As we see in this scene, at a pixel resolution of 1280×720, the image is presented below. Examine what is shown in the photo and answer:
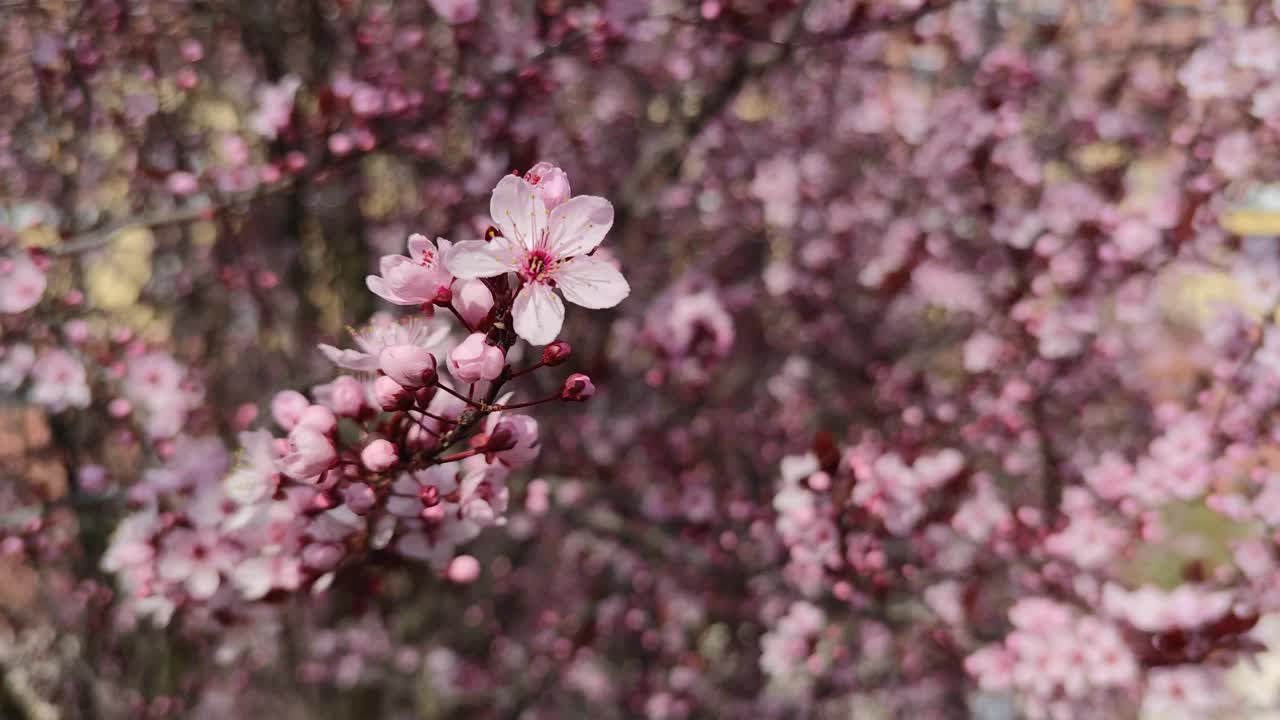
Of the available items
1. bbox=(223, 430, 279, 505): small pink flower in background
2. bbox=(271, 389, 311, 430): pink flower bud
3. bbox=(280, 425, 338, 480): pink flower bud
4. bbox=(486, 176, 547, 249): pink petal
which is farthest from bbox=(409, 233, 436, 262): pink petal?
bbox=(223, 430, 279, 505): small pink flower in background

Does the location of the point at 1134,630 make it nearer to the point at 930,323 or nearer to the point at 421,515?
the point at 421,515

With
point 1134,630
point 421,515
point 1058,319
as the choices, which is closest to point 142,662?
point 421,515

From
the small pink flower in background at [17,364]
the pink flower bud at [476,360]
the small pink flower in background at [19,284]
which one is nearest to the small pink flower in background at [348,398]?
the pink flower bud at [476,360]

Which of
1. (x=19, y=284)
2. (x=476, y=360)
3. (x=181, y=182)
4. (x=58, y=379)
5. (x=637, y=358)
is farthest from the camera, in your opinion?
(x=637, y=358)

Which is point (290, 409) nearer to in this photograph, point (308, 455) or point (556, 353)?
point (308, 455)

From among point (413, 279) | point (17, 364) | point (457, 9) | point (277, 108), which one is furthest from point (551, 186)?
point (17, 364)

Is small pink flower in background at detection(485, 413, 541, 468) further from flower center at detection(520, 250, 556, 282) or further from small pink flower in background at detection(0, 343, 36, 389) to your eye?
small pink flower in background at detection(0, 343, 36, 389)
